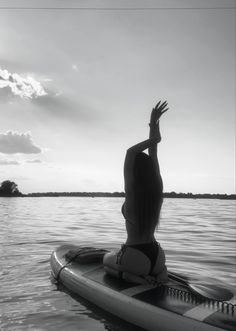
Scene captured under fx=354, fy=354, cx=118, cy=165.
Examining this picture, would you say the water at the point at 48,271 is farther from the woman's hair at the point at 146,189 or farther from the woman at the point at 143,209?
the woman's hair at the point at 146,189

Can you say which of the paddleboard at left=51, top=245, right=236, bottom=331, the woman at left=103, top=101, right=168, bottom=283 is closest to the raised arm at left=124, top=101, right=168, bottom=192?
the woman at left=103, top=101, right=168, bottom=283

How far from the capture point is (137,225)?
14.5 feet

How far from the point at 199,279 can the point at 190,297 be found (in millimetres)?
3575

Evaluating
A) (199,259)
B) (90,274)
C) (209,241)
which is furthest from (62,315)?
(209,241)

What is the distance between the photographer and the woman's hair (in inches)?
164

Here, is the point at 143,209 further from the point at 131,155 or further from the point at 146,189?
the point at 131,155

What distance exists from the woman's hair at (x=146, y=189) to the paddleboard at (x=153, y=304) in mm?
983

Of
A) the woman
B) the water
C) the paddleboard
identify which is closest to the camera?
the paddleboard

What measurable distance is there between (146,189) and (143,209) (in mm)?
259

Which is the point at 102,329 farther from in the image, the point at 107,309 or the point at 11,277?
the point at 11,277

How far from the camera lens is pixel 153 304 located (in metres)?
4.29

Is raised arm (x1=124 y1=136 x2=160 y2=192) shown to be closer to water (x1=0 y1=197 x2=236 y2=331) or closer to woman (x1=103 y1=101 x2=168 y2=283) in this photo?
woman (x1=103 y1=101 x2=168 y2=283)

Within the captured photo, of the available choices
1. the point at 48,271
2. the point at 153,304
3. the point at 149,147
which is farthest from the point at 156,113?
the point at 48,271

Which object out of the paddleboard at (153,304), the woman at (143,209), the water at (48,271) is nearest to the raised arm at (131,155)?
the woman at (143,209)
